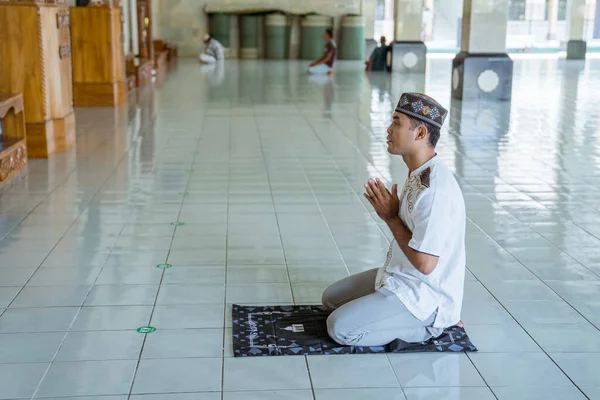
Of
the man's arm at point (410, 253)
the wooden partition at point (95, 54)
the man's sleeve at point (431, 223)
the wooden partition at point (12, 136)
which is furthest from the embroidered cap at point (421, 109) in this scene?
the wooden partition at point (95, 54)

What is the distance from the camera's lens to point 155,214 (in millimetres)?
5852

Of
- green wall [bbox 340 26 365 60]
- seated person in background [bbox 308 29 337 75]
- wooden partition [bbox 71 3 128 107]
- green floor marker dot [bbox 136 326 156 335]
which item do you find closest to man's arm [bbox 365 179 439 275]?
green floor marker dot [bbox 136 326 156 335]

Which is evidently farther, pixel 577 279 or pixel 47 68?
pixel 47 68

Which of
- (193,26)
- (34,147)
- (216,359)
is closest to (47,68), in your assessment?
(34,147)

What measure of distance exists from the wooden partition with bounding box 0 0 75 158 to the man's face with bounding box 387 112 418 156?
5200mm

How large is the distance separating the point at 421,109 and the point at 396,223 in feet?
1.63

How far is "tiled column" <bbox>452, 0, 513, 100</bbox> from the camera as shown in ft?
42.8

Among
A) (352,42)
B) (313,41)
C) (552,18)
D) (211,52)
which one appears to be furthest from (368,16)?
(552,18)

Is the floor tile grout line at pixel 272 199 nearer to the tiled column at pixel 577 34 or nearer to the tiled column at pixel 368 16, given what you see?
the tiled column at pixel 368 16

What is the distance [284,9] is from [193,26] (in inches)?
109

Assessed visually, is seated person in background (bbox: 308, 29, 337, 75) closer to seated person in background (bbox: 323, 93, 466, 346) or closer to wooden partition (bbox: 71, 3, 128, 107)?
wooden partition (bbox: 71, 3, 128, 107)

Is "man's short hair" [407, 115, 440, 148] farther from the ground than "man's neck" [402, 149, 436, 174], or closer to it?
farther from the ground

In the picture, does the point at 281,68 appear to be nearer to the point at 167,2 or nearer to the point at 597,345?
the point at 167,2

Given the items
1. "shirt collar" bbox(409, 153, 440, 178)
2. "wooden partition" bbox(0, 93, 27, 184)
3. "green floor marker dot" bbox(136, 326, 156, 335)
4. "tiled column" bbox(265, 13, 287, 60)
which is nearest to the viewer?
"shirt collar" bbox(409, 153, 440, 178)
